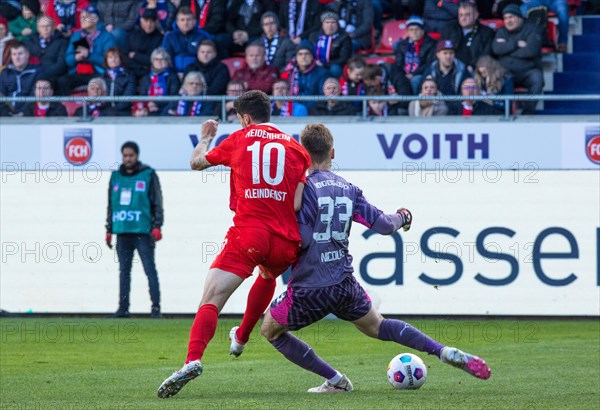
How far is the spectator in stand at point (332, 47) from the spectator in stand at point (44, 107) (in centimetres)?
380

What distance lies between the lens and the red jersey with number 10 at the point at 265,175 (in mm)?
8039

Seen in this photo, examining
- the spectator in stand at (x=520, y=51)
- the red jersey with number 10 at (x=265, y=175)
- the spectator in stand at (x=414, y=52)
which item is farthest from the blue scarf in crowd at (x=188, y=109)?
the red jersey with number 10 at (x=265, y=175)

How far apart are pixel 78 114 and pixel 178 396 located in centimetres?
986

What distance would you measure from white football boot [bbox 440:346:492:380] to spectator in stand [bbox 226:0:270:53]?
1140 centimetres

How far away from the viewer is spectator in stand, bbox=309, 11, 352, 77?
57.1 ft

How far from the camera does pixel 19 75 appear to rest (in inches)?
723

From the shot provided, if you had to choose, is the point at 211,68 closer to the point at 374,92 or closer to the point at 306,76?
the point at 306,76

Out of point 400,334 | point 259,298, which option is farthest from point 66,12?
point 400,334

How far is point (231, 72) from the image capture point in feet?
60.5

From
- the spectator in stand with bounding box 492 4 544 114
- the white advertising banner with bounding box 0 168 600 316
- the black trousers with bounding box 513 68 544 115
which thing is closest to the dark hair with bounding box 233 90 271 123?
the white advertising banner with bounding box 0 168 600 316

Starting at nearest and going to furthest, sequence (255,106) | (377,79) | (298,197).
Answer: (298,197) < (255,106) < (377,79)

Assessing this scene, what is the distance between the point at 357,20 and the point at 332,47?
2.97ft

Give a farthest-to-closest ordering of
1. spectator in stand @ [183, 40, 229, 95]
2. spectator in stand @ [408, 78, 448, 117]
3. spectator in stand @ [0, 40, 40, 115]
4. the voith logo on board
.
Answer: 1. spectator in stand @ [0, 40, 40, 115]
2. spectator in stand @ [183, 40, 229, 95]
3. spectator in stand @ [408, 78, 448, 117]
4. the voith logo on board

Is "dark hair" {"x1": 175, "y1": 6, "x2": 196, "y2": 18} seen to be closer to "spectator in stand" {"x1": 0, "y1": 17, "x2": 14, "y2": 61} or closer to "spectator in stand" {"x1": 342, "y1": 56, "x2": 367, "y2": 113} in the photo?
Result: "spectator in stand" {"x1": 342, "y1": 56, "x2": 367, "y2": 113}
